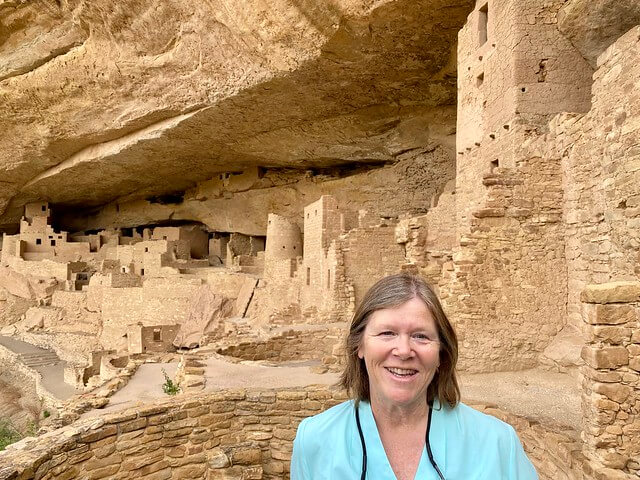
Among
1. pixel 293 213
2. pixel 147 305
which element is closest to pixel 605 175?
pixel 147 305

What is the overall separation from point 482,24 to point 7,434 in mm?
13094

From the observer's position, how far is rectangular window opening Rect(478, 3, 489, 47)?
7434 mm

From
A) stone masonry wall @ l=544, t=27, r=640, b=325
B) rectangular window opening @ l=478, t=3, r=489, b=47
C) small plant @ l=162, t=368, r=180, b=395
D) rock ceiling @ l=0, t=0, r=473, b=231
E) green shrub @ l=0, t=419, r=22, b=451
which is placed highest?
rock ceiling @ l=0, t=0, r=473, b=231

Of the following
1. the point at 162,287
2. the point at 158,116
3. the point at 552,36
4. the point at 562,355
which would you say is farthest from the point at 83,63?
the point at 562,355

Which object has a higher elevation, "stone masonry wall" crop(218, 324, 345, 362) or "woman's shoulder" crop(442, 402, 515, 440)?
"woman's shoulder" crop(442, 402, 515, 440)

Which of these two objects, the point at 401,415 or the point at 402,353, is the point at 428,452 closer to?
the point at 401,415

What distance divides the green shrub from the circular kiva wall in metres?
6.44

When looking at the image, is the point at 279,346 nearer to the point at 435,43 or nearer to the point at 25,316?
the point at 435,43

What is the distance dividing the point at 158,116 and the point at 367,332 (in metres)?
13.6

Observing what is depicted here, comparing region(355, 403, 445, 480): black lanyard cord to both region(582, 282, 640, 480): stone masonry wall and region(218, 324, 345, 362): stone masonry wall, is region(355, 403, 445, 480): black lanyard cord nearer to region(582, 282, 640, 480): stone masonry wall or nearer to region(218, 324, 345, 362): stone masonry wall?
region(582, 282, 640, 480): stone masonry wall

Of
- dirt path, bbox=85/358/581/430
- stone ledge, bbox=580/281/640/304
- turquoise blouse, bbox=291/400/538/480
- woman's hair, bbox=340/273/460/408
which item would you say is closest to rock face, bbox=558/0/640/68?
dirt path, bbox=85/358/581/430

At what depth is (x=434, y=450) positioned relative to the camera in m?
1.65

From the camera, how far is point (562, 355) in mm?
5348

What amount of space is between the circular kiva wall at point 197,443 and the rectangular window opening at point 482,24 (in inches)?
234
